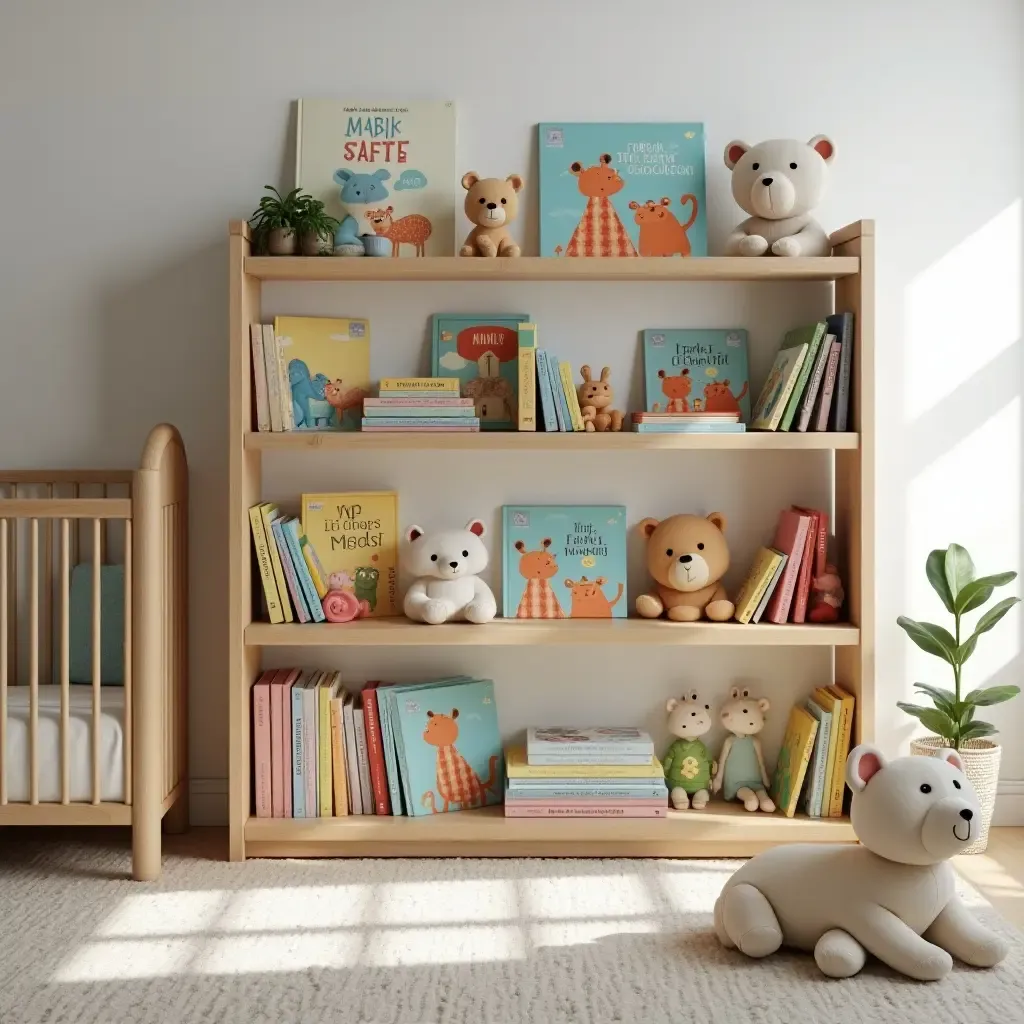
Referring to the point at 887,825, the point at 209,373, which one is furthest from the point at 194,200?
the point at 887,825

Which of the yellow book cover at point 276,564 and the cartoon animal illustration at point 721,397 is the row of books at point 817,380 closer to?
the cartoon animal illustration at point 721,397

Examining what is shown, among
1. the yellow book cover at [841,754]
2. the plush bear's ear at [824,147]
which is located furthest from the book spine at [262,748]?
the plush bear's ear at [824,147]

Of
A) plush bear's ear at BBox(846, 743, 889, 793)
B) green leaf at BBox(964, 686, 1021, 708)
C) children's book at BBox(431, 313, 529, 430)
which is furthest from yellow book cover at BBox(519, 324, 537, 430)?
green leaf at BBox(964, 686, 1021, 708)

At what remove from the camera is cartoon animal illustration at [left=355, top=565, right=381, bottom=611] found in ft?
9.34

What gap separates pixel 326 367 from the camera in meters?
2.84

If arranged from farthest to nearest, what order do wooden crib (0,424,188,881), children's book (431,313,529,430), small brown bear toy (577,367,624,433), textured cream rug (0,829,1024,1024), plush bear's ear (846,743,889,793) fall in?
1. children's book (431,313,529,430)
2. small brown bear toy (577,367,624,433)
3. wooden crib (0,424,188,881)
4. plush bear's ear (846,743,889,793)
5. textured cream rug (0,829,1024,1024)

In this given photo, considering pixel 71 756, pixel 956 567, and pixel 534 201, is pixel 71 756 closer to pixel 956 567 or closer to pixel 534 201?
pixel 534 201

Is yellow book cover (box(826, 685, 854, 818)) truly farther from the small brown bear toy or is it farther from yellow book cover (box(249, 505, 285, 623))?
yellow book cover (box(249, 505, 285, 623))

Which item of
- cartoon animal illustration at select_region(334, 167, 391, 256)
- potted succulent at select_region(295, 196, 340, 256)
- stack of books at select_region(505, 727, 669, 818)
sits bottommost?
stack of books at select_region(505, 727, 669, 818)

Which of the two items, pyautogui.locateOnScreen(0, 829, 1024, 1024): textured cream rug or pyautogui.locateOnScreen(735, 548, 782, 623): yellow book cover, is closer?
pyautogui.locateOnScreen(0, 829, 1024, 1024): textured cream rug

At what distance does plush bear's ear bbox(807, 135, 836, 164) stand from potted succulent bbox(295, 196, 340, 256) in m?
1.12

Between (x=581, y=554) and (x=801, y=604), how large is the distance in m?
0.52

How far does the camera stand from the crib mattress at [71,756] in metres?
2.52

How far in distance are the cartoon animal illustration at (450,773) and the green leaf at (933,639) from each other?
3.42ft
